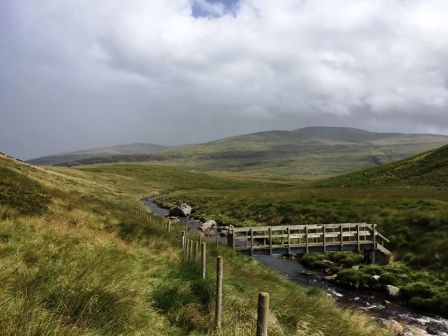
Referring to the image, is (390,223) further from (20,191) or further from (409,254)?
(20,191)

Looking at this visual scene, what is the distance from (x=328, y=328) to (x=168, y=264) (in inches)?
227

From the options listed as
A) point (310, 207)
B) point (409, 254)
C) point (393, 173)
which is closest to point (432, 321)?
point (409, 254)

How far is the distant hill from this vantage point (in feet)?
246

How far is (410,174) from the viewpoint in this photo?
83500mm

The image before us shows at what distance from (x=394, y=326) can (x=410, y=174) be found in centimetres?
7354

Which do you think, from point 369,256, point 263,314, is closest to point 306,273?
point 369,256

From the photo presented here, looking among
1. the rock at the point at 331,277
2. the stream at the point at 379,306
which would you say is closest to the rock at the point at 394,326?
the stream at the point at 379,306

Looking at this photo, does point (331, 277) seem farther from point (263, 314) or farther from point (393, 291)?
point (263, 314)

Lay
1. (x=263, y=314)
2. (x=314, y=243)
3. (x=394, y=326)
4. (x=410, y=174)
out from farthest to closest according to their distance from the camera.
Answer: (x=410, y=174)
(x=314, y=243)
(x=394, y=326)
(x=263, y=314)

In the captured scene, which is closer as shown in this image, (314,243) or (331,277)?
(331,277)

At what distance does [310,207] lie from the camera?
156ft

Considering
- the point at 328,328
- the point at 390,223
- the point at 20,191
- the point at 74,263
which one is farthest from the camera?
the point at 390,223

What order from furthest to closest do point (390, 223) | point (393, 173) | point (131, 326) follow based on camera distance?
point (393, 173) < point (390, 223) < point (131, 326)

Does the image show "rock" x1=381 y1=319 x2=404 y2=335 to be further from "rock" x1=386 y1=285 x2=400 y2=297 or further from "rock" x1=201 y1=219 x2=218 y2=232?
"rock" x1=201 y1=219 x2=218 y2=232
